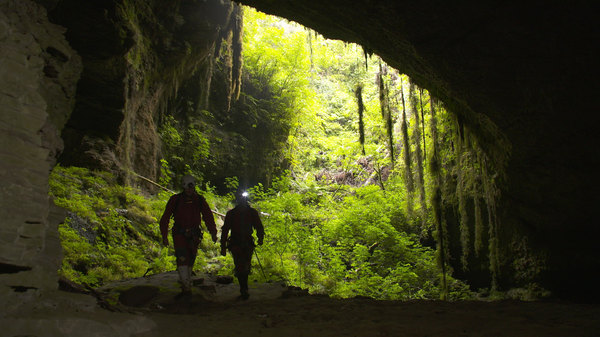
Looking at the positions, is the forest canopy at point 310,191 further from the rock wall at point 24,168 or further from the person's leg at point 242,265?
the rock wall at point 24,168

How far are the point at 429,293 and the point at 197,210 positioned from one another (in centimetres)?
833

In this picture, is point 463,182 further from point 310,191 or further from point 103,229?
point 310,191

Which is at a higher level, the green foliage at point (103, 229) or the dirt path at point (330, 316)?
the green foliage at point (103, 229)

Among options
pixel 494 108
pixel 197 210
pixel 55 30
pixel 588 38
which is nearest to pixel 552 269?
pixel 494 108

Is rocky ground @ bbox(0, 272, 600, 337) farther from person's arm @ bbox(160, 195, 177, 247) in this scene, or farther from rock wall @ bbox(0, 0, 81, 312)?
person's arm @ bbox(160, 195, 177, 247)

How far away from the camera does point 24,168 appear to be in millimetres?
3303

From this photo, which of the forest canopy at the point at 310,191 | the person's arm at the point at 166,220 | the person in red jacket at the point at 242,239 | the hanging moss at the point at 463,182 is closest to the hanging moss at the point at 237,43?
the forest canopy at the point at 310,191

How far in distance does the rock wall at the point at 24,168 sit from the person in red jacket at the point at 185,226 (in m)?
1.78

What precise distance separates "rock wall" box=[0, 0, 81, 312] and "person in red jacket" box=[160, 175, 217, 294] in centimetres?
178

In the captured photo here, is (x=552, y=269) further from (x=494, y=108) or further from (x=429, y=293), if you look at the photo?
(x=429, y=293)

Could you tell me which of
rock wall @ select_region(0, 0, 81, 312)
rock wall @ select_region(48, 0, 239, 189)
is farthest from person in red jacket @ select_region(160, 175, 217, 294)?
rock wall @ select_region(48, 0, 239, 189)

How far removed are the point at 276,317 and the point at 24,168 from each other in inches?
133

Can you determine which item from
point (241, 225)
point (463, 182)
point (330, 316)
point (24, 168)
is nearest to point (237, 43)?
point (241, 225)

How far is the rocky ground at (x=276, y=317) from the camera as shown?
3.16 m
